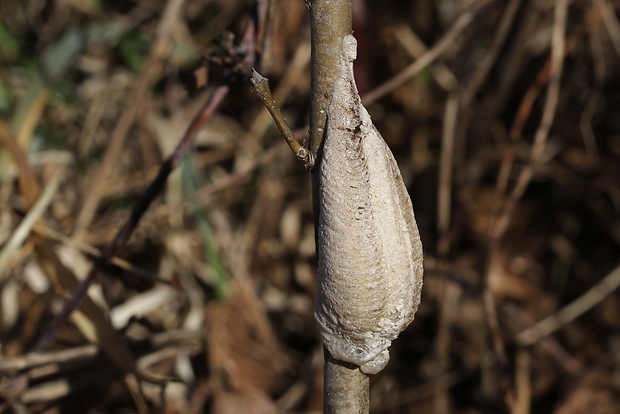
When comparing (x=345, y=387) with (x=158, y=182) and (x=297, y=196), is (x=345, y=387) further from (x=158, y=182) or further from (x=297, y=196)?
(x=297, y=196)

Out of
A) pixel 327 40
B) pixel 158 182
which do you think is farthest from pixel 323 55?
pixel 158 182

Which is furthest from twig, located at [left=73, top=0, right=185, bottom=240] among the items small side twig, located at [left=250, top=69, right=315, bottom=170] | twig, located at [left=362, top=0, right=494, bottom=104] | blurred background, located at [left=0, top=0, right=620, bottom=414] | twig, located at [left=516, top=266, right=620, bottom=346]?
twig, located at [left=516, top=266, right=620, bottom=346]

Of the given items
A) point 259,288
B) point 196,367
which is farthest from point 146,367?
point 259,288

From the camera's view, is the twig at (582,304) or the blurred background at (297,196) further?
the twig at (582,304)

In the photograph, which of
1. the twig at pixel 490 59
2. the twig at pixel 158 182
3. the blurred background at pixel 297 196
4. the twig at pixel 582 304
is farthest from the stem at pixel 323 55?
the twig at pixel 582 304

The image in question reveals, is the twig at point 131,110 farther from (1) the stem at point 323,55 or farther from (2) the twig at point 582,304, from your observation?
(2) the twig at point 582,304

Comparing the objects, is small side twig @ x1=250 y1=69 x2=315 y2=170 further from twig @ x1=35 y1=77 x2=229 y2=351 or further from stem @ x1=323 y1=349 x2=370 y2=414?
twig @ x1=35 y1=77 x2=229 y2=351
